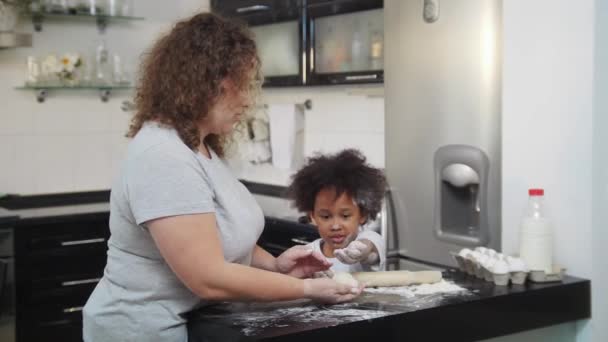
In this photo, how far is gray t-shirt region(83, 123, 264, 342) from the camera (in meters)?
1.81

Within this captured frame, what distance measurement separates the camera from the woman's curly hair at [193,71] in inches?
75.2

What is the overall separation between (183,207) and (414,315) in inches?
24.3

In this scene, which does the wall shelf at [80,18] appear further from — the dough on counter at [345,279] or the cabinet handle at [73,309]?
the dough on counter at [345,279]

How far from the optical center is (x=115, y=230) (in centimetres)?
194

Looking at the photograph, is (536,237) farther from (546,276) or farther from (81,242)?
(81,242)

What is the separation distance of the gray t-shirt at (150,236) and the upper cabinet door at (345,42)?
1.75 meters

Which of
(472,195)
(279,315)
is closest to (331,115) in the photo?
(472,195)

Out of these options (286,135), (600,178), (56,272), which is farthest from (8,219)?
(600,178)

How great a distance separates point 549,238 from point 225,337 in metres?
1.00

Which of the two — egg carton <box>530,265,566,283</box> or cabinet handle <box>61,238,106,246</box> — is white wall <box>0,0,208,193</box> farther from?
egg carton <box>530,265,566,283</box>

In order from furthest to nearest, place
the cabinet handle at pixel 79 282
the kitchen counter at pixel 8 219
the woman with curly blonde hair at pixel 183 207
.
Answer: the cabinet handle at pixel 79 282, the kitchen counter at pixel 8 219, the woman with curly blonde hair at pixel 183 207

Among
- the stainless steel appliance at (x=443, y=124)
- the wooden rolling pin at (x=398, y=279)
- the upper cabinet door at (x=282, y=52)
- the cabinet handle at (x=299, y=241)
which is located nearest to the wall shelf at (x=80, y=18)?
the upper cabinet door at (x=282, y=52)

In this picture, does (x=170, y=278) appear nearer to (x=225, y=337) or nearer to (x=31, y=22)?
(x=225, y=337)

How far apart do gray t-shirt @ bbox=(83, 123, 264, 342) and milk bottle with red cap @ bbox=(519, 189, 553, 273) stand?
2.60 feet
